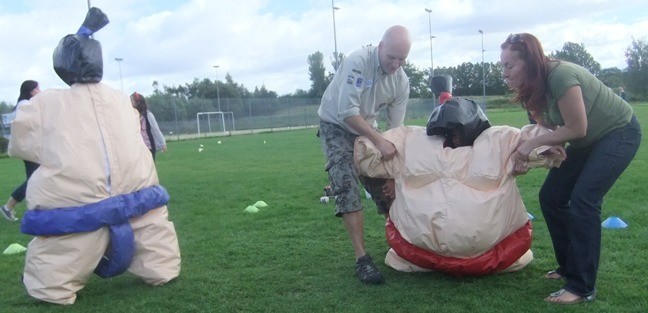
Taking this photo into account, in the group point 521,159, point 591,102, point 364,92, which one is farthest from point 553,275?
point 364,92

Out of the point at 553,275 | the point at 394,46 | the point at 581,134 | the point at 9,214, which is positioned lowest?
the point at 553,275

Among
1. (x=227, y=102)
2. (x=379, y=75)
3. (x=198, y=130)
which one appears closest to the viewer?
(x=379, y=75)

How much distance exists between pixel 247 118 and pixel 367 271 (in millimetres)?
41359

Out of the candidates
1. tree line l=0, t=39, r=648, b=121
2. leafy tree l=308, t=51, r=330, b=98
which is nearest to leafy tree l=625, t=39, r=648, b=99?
tree line l=0, t=39, r=648, b=121

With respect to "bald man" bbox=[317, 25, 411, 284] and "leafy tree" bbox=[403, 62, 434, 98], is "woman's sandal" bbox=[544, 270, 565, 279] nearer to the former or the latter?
"bald man" bbox=[317, 25, 411, 284]

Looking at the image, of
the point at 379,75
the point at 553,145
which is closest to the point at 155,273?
the point at 379,75

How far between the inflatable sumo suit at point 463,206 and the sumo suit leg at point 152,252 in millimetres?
1673

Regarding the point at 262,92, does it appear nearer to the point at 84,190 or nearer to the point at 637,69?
the point at 637,69

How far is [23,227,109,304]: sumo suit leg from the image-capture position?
4.30 m

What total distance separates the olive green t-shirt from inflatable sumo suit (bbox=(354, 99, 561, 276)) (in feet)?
0.86

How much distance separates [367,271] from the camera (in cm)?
449

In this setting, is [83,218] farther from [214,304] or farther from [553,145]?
[553,145]

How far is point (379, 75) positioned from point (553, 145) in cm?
152

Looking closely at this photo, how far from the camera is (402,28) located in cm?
462
